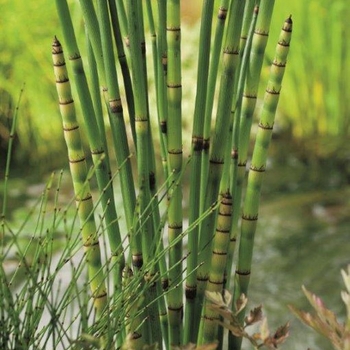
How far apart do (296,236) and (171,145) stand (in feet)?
5.77

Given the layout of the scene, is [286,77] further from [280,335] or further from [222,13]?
[280,335]

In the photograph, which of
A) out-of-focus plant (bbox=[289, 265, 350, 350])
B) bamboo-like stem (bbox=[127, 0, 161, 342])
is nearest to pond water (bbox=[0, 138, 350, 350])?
bamboo-like stem (bbox=[127, 0, 161, 342])

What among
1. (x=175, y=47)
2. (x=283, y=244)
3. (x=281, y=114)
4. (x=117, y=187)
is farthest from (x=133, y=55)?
(x=281, y=114)

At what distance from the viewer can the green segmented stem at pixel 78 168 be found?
99 centimetres

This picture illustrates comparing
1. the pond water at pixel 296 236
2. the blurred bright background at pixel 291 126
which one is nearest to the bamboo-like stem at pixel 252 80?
the pond water at pixel 296 236

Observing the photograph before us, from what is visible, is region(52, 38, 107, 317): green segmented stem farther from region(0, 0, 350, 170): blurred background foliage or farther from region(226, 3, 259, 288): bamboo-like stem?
region(0, 0, 350, 170): blurred background foliage

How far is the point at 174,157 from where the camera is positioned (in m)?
1.08

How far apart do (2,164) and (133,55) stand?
2851 millimetres

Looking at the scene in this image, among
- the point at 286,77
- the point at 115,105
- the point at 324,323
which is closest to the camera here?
the point at 324,323

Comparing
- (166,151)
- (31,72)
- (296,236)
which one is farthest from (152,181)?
(31,72)

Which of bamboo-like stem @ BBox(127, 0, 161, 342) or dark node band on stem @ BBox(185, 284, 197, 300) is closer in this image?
bamboo-like stem @ BBox(127, 0, 161, 342)

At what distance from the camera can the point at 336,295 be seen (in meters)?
2.38

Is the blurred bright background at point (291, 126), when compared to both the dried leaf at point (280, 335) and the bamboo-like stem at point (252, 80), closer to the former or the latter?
the bamboo-like stem at point (252, 80)

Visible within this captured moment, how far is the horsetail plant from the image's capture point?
101 cm
